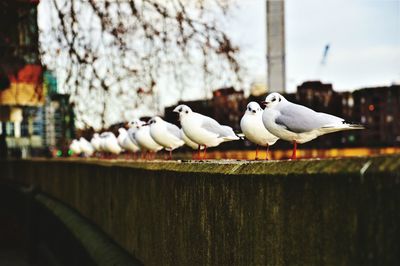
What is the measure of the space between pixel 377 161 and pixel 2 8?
12.0m

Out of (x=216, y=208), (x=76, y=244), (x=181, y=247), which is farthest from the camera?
(x=76, y=244)

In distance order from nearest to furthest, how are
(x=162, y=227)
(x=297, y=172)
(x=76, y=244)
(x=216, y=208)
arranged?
1. (x=297, y=172)
2. (x=216, y=208)
3. (x=162, y=227)
4. (x=76, y=244)

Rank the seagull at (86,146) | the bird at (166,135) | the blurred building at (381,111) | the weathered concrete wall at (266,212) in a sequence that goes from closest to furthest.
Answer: the weathered concrete wall at (266,212)
the bird at (166,135)
the seagull at (86,146)
the blurred building at (381,111)

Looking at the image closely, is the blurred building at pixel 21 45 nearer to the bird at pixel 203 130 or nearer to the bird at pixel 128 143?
the bird at pixel 128 143

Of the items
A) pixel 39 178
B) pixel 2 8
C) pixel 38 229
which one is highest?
pixel 2 8

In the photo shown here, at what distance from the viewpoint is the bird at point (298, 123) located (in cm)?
583

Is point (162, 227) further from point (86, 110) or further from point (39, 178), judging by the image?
point (39, 178)

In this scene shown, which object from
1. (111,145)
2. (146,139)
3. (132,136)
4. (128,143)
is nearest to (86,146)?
(111,145)

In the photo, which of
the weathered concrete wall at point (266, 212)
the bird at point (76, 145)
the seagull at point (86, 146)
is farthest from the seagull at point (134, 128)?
the bird at point (76, 145)

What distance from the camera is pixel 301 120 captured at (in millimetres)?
5902

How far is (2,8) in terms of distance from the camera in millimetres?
13508

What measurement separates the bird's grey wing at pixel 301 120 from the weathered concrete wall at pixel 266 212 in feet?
3.08

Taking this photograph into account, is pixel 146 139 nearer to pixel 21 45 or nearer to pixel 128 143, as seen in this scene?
pixel 128 143

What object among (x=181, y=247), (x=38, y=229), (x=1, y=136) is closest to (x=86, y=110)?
(x=38, y=229)
